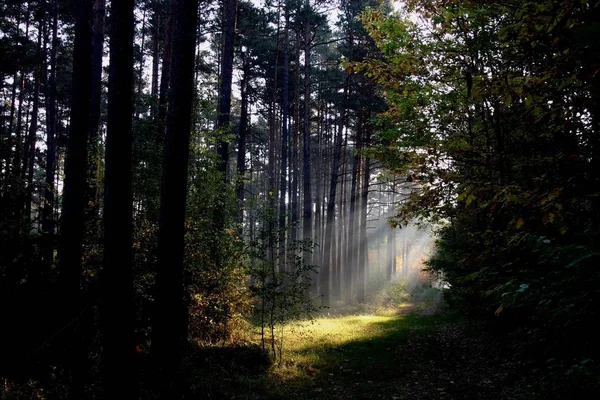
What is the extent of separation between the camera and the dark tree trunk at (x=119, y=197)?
6.22 meters

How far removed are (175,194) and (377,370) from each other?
712cm

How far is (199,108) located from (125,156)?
590cm

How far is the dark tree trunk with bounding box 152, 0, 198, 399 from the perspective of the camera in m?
6.76

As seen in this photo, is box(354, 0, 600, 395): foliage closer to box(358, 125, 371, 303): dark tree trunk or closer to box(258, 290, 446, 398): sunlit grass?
box(258, 290, 446, 398): sunlit grass

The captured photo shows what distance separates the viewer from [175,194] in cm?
691

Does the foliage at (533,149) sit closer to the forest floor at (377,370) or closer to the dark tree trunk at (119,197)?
the forest floor at (377,370)

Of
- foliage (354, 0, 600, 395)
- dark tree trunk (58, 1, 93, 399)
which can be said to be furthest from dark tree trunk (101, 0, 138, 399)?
foliage (354, 0, 600, 395)

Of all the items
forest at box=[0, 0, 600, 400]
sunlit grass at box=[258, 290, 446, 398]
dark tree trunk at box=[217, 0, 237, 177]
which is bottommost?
sunlit grass at box=[258, 290, 446, 398]

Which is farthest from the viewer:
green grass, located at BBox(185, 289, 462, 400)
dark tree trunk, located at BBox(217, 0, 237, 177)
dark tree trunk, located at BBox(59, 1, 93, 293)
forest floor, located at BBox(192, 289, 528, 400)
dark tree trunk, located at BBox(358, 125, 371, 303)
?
dark tree trunk, located at BBox(358, 125, 371, 303)

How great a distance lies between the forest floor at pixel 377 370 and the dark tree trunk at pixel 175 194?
1.67 metres

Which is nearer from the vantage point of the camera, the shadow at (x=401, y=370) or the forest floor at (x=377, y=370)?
the forest floor at (x=377, y=370)

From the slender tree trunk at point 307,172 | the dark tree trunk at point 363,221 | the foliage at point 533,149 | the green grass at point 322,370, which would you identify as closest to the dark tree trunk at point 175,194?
the green grass at point 322,370

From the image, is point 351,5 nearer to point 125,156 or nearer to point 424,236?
point 125,156

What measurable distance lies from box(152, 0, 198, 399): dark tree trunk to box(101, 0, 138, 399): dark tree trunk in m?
0.58
